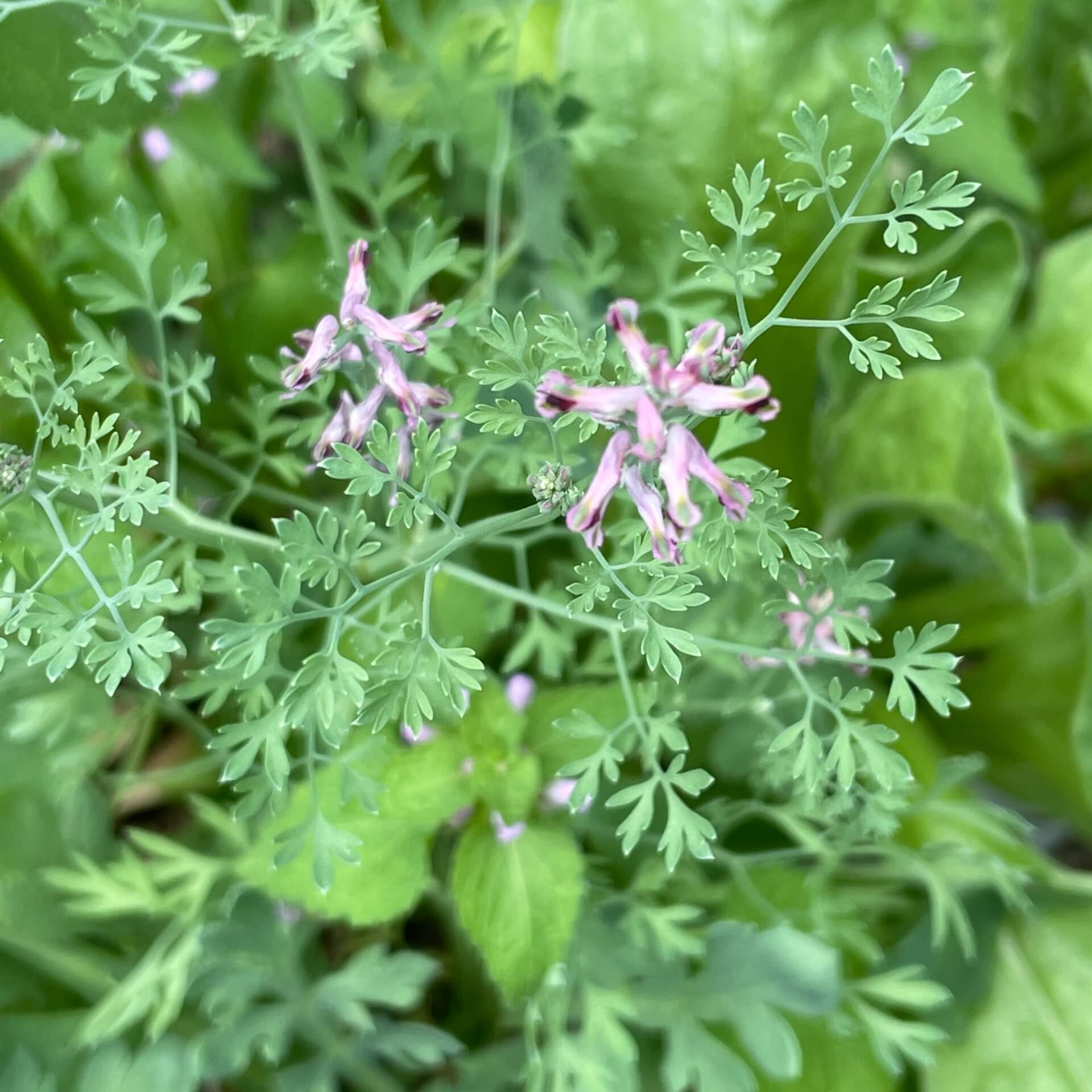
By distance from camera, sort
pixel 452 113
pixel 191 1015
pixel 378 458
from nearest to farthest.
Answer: pixel 378 458 < pixel 452 113 < pixel 191 1015

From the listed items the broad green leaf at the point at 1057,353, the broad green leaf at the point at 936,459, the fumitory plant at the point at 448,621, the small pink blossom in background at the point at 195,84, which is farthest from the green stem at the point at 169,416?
the broad green leaf at the point at 1057,353

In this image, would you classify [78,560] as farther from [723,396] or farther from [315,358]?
[723,396]

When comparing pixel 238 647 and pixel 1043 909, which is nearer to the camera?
pixel 238 647

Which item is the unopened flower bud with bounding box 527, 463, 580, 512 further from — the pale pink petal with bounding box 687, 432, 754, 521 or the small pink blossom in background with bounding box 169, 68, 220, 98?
the small pink blossom in background with bounding box 169, 68, 220, 98

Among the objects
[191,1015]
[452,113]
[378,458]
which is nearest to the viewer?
[378,458]

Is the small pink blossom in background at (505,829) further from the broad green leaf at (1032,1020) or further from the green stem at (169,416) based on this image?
the broad green leaf at (1032,1020)

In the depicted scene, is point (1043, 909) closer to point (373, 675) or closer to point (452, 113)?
point (373, 675)

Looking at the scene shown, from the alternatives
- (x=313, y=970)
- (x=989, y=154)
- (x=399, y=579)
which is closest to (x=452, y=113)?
(x=399, y=579)

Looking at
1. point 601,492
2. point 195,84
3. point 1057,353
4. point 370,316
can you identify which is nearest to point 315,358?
point 370,316
